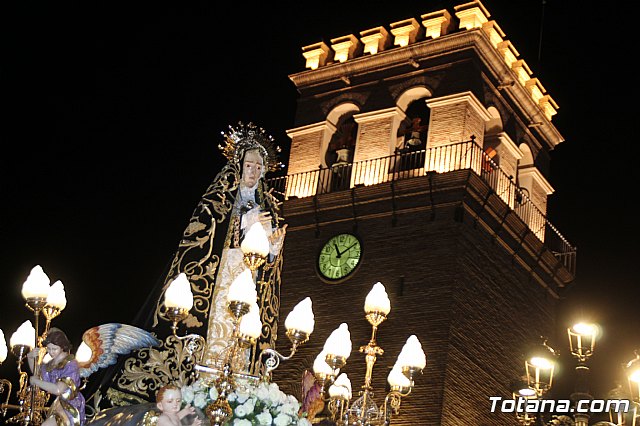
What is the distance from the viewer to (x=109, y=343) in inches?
443

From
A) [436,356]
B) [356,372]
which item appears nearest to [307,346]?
[356,372]

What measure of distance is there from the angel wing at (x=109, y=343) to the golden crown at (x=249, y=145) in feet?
7.48

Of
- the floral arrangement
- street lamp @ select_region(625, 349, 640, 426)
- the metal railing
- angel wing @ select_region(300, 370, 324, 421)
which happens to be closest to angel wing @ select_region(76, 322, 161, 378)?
the floral arrangement

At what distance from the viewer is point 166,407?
9156 mm

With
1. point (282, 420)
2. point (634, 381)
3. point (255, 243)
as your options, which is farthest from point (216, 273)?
point (634, 381)

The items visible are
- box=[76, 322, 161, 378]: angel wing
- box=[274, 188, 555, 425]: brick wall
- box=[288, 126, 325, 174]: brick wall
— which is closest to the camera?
box=[76, 322, 161, 378]: angel wing

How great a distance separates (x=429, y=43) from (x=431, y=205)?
435 centimetres

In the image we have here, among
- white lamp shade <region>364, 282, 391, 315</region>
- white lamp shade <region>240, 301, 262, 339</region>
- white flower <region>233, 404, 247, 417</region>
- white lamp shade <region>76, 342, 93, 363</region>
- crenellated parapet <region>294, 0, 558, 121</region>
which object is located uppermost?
crenellated parapet <region>294, 0, 558, 121</region>

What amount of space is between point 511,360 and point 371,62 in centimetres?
784

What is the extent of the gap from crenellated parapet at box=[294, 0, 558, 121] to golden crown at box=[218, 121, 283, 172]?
55.1 ft

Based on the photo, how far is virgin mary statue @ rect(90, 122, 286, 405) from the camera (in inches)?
444

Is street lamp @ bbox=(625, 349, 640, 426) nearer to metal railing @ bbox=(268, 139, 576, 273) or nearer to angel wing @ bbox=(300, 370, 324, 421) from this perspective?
angel wing @ bbox=(300, 370, 324, 421)

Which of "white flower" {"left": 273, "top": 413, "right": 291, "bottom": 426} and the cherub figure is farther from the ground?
"white flower" {"left": 273, "top": 413, "right": 291, "bottom": 426}

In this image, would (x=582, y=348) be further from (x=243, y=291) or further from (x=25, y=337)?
(x=25, y=337)
